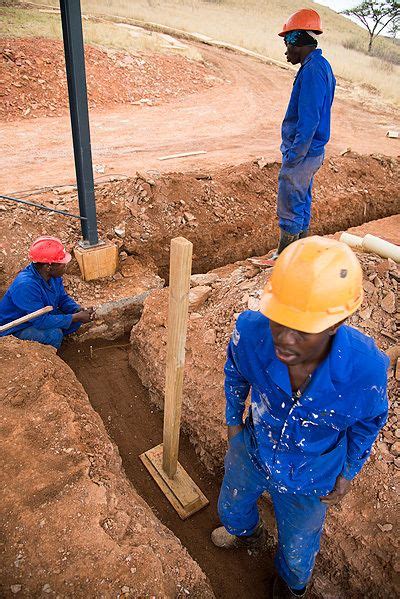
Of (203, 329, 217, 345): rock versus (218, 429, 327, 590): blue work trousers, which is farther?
(203, 329, 217, 345): rock

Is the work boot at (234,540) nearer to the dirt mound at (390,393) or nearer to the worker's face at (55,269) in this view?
the dirt mound at (390,393)

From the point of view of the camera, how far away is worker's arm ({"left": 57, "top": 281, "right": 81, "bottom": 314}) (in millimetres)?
4156

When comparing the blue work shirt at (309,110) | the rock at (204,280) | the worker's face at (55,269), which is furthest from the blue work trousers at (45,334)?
the blue work shirt at (309,110)

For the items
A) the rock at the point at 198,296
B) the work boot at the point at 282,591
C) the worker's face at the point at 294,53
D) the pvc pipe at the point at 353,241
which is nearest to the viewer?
the work boot at the point at 282,591

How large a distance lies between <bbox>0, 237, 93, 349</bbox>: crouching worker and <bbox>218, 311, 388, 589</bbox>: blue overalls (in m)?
2.24

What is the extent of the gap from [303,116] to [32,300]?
2.92 m

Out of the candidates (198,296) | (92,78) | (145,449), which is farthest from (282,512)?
(92,78)

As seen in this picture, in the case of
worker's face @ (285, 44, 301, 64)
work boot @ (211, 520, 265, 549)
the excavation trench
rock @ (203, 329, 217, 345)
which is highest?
worker's face @ (285, 44, 301, 64)

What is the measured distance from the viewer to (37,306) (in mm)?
3738

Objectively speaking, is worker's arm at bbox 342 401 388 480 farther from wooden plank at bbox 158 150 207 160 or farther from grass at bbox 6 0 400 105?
grass at bbox 6 0 400 105

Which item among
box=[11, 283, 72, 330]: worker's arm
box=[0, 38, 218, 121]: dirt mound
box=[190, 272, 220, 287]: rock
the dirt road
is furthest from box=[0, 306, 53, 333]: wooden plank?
box=[0, 38, 218, 121]: dirt mound

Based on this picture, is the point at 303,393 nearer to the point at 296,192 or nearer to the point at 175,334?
the point at 175,334

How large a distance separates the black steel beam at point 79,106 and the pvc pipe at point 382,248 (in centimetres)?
304

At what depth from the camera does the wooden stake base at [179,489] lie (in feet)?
10.2
